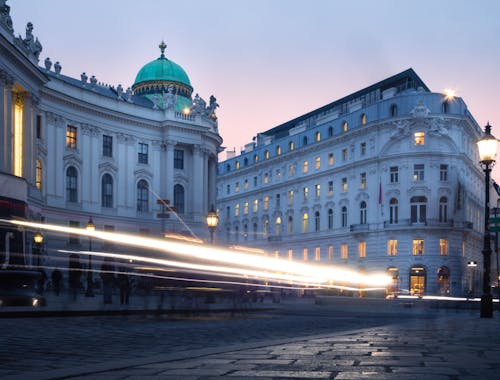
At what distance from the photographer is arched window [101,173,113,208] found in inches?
2222

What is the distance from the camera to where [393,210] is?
62.5 m

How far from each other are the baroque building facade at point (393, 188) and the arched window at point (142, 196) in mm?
21866

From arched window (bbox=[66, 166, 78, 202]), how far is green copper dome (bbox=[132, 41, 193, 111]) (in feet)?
57.6

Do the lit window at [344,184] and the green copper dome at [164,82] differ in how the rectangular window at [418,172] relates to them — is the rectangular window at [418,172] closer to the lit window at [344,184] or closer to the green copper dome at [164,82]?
the lit window at [344,184]

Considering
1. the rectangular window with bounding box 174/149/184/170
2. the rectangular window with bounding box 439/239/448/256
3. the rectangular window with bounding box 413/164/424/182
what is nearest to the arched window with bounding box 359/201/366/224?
the rectangular window with bounding box 413/164/424/182

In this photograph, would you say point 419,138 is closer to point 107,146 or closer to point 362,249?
point 362,249

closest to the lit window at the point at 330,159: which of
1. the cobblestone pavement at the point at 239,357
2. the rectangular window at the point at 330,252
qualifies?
the rectangular window at the point at 330,252

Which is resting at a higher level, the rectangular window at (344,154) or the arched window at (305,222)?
the rectangular window at (344,154)

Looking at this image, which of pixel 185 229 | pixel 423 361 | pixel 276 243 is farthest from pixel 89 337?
pixel 276 243

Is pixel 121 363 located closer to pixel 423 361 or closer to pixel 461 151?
pixel 423 361

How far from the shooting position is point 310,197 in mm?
73375

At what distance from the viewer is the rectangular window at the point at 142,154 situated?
60162mm

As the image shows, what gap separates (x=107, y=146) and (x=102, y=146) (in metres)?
0.73

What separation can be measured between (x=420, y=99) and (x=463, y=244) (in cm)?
1591
